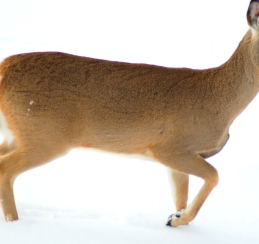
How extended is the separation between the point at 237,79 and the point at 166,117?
74 centimetres

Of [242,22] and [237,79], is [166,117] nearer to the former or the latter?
[237,79]

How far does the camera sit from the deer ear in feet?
17.6

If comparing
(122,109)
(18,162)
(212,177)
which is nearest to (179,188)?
(212,177)

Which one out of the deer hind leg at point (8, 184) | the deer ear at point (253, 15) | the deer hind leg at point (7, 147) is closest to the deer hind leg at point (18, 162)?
the deer hind leg at point (8, 184)

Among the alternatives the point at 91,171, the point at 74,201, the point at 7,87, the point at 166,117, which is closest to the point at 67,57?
the point at 7,87

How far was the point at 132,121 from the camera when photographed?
17.6ft

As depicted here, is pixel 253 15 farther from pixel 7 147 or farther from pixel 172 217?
pixel 7 147

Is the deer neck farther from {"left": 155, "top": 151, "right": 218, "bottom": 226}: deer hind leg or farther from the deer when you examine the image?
{"left": 155, "top": 151, "right": 218, "bottom": 226}: deer hind leg

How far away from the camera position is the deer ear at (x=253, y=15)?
5.36 metres

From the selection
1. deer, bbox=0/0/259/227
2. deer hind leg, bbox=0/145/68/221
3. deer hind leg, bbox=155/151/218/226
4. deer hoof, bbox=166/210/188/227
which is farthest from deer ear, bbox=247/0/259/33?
deer hind leg, bbox=0/145/68/221

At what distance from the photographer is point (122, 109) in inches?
210

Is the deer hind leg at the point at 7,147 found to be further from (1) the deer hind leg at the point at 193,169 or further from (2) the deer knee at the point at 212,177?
(2) the deer knee at the point at 212,177

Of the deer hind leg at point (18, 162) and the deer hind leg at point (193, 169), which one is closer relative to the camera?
the deer hind leg at point (18, 162)

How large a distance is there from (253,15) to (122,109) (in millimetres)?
1352
